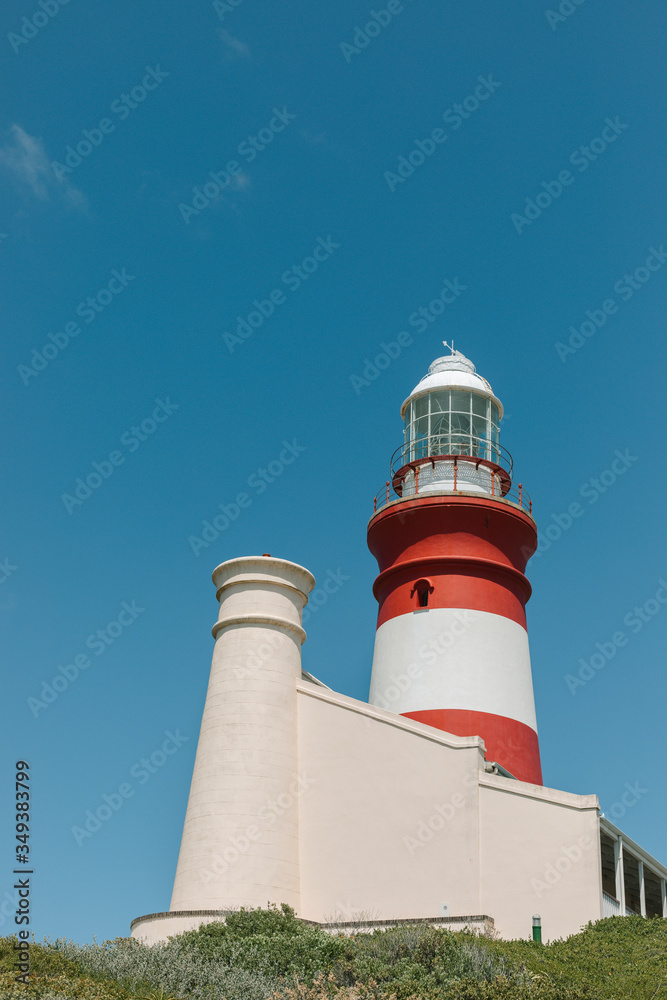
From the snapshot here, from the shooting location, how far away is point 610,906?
1964cm

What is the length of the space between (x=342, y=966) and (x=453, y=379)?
1659cm

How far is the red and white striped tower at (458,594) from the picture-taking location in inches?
946

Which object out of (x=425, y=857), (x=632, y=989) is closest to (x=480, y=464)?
(x=425, y=857)

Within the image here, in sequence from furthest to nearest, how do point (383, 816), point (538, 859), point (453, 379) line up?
point (453, 379) → point (383, 816) → point (538, 859)

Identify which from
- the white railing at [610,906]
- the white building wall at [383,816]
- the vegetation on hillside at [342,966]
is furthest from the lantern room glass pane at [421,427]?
the vegetation on hillside at [342,966]

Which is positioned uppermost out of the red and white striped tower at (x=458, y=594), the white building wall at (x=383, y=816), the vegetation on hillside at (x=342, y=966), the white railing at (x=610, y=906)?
the red and white striped tower at (x=458, y=594)

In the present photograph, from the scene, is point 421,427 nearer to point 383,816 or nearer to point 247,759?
point 247,759

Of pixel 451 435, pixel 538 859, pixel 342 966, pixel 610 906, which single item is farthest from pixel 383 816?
pixel 451 435

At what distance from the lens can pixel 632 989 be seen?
49.9ft

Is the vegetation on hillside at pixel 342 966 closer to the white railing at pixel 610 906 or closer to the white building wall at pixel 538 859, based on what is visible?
the white building wall at pixel 538 859

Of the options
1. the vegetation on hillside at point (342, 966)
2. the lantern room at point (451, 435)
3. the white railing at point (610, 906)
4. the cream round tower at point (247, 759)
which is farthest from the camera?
the lantern room at point (451, 435)

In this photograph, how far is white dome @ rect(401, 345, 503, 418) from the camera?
28.3 m

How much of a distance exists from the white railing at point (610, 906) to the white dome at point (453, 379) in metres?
13.0

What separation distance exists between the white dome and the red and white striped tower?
0.08 metres
